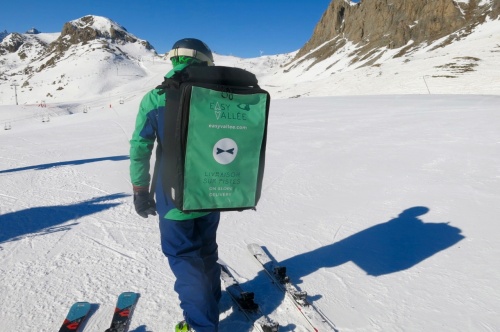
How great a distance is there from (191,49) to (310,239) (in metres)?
2.72

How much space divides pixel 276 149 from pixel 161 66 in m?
104

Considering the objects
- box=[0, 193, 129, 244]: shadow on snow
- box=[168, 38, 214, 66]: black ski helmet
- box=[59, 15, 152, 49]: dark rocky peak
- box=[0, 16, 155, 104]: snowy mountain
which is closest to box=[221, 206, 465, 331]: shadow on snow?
box=[168, 38, 214, 66]: black ski helmet

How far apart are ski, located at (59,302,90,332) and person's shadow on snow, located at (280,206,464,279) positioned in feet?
5.92

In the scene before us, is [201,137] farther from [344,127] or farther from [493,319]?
[344,127]

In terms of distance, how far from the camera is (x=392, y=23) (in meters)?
79.1

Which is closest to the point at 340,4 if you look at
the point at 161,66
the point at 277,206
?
the point at 161,66

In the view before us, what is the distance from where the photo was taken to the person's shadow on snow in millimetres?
3617

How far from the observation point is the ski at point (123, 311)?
2566 millimetres

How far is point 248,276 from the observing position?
339 centimetres

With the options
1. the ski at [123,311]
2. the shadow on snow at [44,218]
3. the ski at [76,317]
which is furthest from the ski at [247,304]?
the shadow on snow at [44,218]

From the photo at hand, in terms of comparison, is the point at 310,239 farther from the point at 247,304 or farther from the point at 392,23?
the point at 392,23

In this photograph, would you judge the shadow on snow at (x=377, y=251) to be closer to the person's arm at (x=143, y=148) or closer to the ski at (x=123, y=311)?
the ski at (x=123, y=311)

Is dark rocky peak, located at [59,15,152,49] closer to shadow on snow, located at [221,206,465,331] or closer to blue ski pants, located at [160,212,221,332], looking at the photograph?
shadow on snow, located at [221,206,465,331]

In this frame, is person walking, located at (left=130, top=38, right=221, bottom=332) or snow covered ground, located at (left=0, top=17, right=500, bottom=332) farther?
snow covered ground, located at (left=0, top=17, right=500, bottom=332)
